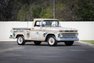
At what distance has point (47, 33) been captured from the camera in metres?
31.7

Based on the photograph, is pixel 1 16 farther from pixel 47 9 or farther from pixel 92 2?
pixel 92 2

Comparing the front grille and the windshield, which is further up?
the windshield

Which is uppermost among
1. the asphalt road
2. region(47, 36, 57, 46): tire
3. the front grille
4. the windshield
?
Answer: the windshield

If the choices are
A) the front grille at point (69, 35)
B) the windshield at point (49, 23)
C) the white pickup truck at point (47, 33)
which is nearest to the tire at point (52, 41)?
the white pickup truck at point (47, 33)

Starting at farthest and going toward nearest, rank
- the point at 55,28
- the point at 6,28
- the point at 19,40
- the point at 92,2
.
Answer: the point at 92,2, the point at 6,28, the point at 19,40, the point at 55,28

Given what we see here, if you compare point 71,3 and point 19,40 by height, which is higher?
point 71,3

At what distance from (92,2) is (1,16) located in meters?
12.1

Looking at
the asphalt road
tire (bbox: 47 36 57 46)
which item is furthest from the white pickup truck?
the asphalt road

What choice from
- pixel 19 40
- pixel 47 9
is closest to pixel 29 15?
pixel 47 9

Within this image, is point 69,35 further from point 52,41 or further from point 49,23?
point 49,23

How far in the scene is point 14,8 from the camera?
57.9 meters

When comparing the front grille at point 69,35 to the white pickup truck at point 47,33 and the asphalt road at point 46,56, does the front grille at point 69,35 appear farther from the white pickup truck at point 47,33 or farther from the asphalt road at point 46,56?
the asphalt road at point 46,56

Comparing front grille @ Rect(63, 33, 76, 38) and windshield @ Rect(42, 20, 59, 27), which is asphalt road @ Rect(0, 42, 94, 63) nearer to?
front grille @ Rect(63, 33, 76, 38)

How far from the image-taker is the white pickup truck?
3125cm
